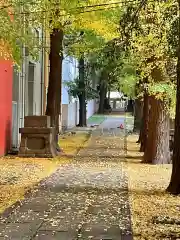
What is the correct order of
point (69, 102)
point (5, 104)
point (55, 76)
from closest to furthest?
1. point (5, 104)
2. point (55, 76)
3. point (69, 102)

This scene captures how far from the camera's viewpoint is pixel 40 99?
29.2 m

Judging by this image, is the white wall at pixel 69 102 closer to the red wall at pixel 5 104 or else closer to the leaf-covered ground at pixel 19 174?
the red wall at pixel 5 104

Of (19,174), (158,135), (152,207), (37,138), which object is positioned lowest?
(19,174)

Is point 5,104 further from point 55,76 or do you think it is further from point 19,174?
point 19,174

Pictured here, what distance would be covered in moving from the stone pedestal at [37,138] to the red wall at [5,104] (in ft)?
2.10

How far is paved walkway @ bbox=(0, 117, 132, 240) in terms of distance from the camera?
730cm

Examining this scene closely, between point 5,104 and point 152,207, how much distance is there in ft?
35.9

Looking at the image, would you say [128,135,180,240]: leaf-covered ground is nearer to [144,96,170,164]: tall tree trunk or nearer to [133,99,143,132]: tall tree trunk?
[144,96,170,164]: tall tree trunk

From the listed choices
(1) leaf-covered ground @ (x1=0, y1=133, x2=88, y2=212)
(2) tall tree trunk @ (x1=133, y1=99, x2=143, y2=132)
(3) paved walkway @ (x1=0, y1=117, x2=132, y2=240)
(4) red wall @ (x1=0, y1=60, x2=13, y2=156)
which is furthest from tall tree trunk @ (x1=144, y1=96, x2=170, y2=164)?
(2) tall tree trunk @ (x1=133, y1=99, x2=143, y2=132)

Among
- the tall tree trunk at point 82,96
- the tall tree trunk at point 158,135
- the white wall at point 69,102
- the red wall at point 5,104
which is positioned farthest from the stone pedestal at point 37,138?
the tall tree trunk at point 82,96

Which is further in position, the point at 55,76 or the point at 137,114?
the point at 137,114

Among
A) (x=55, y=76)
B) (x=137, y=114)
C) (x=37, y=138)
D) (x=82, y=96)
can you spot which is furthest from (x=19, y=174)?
(x=82, y=96)

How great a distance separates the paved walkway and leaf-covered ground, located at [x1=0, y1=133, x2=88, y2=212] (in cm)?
33

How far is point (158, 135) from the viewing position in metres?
18.0
